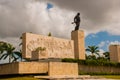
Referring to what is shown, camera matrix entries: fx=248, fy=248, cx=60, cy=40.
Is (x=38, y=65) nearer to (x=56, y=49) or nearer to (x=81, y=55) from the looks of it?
(x=56, y=49)

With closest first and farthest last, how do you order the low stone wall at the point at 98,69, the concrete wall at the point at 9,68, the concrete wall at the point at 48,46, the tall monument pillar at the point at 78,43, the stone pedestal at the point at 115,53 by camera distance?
1. the concrete wall at the point at 9,68
2. the concrete wall at the point at 48,46
3. the low stone wall at the point at 98,69
4. the tall monument pillar at the point at 78,43
5. the stone pedestal at the point at 115,53

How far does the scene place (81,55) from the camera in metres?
30.3

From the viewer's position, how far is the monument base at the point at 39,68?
70.2 ft

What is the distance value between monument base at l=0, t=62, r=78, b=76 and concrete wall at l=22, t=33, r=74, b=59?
96.3 inches

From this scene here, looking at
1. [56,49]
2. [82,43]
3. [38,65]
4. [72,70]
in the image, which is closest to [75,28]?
[82,43]

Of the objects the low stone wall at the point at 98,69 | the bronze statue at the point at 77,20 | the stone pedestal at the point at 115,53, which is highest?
the bronze statue at the point at 77,20

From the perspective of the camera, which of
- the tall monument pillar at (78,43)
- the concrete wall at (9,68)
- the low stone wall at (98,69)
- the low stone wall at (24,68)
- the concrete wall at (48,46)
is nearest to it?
the low stone wall at (24,68)

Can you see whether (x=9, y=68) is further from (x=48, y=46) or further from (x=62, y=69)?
(x=48, y=46)

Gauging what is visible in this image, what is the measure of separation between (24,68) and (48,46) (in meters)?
5.88

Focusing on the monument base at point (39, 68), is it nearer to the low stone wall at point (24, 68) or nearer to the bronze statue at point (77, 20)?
the low stone wall at point (24, 68)

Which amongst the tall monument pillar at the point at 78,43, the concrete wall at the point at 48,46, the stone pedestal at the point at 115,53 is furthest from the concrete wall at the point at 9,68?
the stone pedestal at the point at 115,53

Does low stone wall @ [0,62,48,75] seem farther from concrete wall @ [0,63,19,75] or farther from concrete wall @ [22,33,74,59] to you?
concrete wall @ [22,33,74,59]

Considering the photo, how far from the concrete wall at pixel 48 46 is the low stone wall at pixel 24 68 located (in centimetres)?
258

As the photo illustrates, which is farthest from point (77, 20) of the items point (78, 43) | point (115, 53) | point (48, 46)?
point (115, 53)
